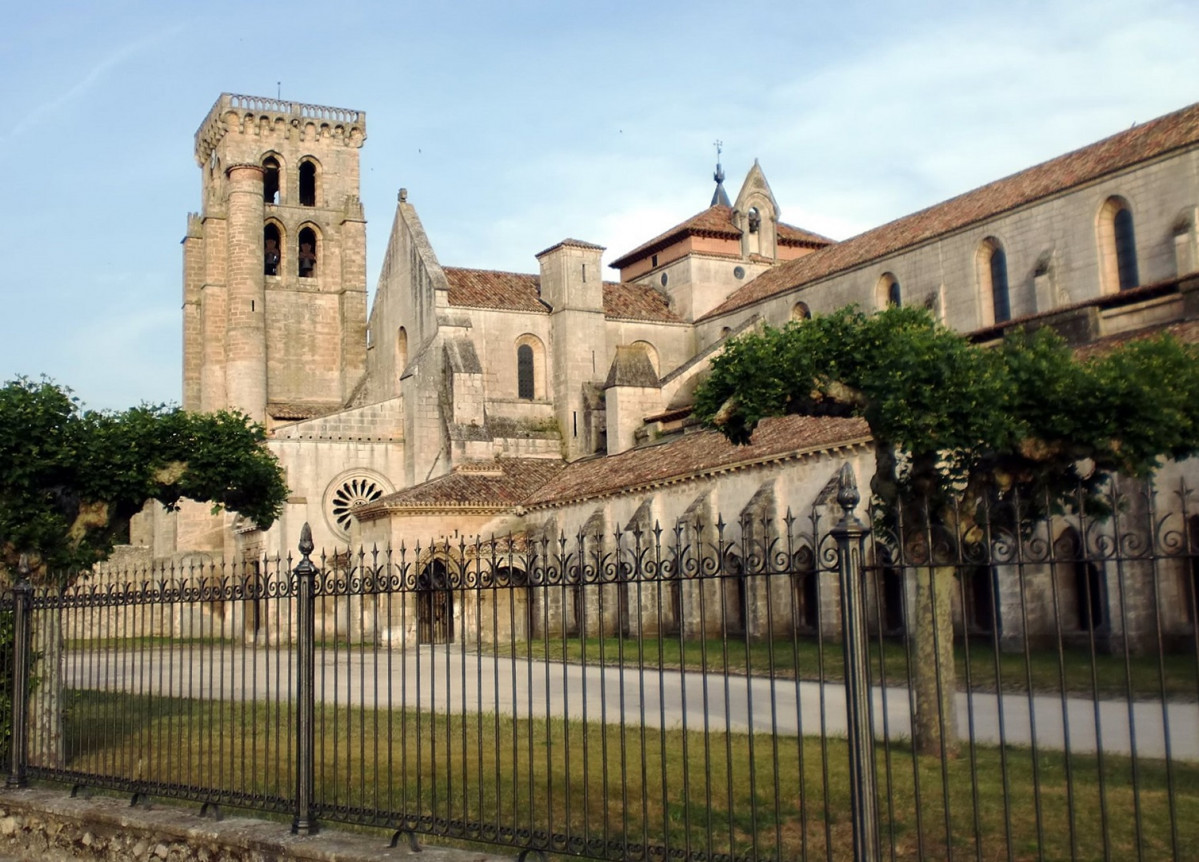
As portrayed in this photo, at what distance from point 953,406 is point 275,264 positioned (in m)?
44.2

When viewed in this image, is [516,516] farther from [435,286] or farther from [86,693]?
[86,693]

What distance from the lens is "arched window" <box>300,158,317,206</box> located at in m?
55.6

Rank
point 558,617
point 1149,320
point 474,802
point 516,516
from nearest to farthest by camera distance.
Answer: point 474,802 < point 1149,320 < point 558,617 < point 516,516

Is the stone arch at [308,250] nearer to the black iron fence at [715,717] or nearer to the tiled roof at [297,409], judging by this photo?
the tiled roof at [297,409]

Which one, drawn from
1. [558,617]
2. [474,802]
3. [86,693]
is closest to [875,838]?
[474,802]

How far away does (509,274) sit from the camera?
158 ft

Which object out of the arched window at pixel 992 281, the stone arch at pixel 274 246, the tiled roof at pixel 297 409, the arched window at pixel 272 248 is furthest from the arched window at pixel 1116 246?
the arched window at pixel 272 248

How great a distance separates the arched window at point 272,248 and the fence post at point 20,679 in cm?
4318

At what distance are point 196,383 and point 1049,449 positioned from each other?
4540 cm

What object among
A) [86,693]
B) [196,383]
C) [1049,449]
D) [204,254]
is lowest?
[86,693]

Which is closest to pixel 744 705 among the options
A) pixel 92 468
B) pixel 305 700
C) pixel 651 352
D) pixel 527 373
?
pixel 92 468

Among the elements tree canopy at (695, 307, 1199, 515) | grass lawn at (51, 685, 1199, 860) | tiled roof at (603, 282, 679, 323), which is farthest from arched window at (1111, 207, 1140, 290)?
grass lawn at (51, 685, 1199, 860)

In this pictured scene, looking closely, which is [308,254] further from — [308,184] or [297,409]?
[297,409]

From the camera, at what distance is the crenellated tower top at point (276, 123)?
53.8m
